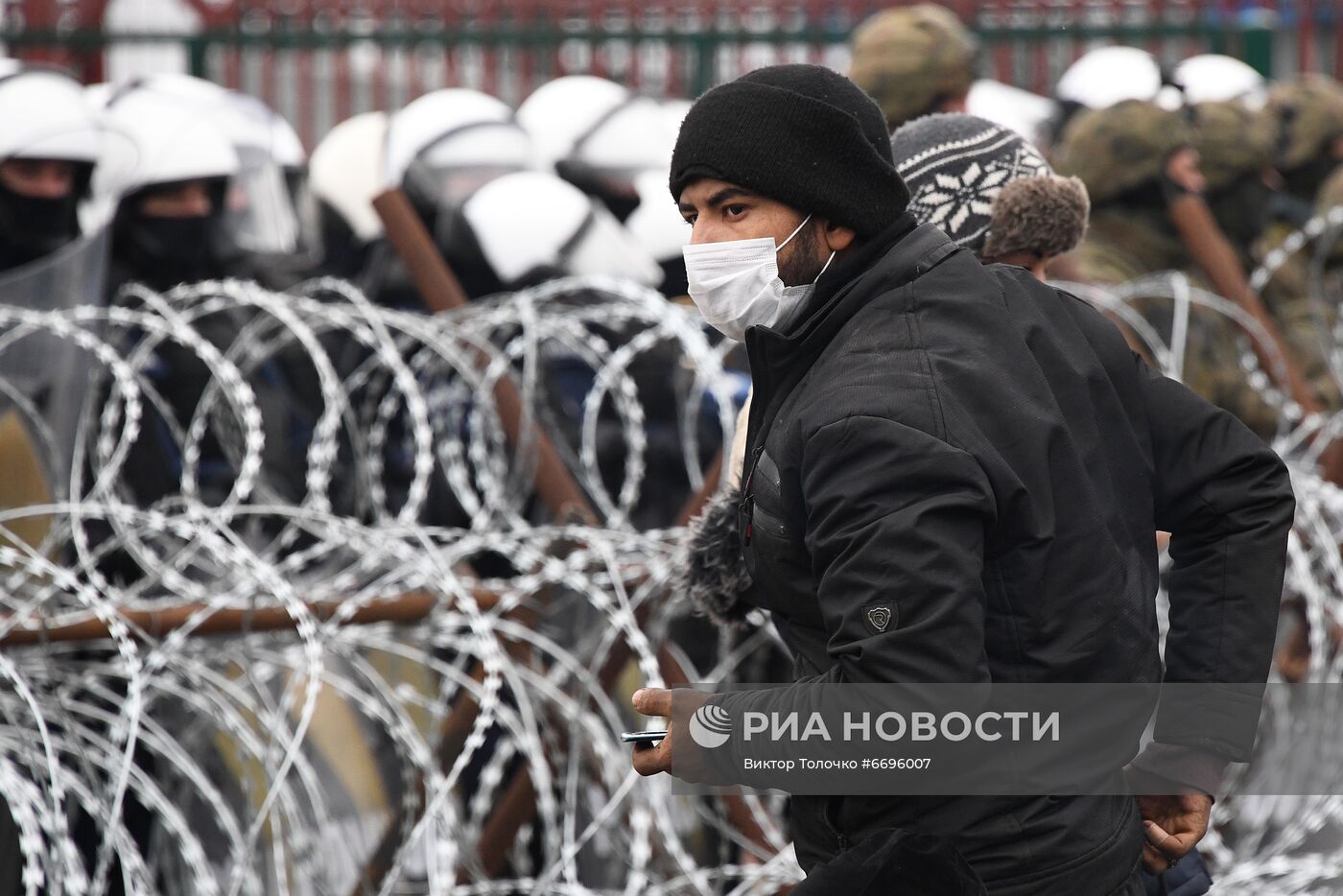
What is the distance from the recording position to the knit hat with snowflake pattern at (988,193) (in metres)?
2.46

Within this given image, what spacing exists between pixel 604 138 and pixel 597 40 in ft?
10.3

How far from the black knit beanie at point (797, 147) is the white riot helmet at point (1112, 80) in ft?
14.8

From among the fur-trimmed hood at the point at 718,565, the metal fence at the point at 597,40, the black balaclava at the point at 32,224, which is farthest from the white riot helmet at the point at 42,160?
the metal fence at the point at 597,40

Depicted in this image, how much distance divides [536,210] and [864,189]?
3.42m

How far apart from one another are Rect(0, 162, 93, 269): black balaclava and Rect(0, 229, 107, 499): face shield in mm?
976

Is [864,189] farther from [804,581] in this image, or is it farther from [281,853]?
[281,853]

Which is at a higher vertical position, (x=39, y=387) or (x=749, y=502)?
(x=749, y=502)

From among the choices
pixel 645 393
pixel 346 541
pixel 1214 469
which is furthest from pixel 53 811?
pixel 645 393

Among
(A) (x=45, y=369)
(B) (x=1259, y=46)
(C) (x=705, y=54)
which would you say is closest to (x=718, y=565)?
(A) (x=45, y=369)

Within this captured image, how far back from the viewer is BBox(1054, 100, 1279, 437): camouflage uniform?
521 centimetres

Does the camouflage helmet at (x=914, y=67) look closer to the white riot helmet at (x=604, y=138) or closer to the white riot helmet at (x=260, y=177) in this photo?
the white riot helmet at (x=604, y=138)

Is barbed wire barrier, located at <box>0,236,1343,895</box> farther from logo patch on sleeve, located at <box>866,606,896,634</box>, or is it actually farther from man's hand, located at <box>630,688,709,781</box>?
logo patch on sleeve, located at <box>866,606,896,634</box>

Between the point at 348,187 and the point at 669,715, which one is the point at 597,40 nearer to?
the point at 348,187

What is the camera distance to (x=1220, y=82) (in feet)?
22.6
